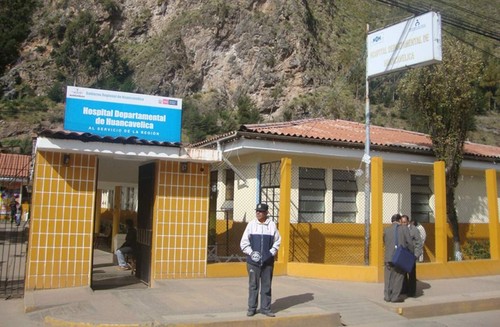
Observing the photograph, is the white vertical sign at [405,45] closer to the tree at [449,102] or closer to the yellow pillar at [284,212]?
the tree at [449,102]

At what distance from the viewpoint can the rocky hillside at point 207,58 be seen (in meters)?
60.1

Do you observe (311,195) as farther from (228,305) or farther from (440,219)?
(228,305)

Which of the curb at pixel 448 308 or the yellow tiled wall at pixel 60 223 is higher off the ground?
the yellow tiled wall at pixel 60 223

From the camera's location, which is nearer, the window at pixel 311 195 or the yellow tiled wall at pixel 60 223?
the yellow tiled wall at pixel 60 223

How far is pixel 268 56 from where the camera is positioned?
64.0m

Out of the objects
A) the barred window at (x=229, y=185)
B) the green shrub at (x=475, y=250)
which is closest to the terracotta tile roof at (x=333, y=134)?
the barred window at (x=229, y=185)

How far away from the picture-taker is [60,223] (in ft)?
27.7

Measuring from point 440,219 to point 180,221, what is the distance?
6.36 m

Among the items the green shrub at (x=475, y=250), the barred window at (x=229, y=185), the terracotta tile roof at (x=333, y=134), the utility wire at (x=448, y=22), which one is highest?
the utility wire at (x=448, y=22)

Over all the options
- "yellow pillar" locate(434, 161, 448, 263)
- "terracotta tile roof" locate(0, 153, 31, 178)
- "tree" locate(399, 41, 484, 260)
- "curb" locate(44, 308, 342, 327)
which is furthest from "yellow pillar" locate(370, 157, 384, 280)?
"terracotta tile roof" locate(0, 153, 31, 178)

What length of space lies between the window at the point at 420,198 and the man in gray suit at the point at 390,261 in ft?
21.3

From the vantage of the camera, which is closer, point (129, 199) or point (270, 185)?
point (270, 185)

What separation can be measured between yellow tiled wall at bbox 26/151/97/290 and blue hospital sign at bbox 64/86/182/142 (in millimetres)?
655

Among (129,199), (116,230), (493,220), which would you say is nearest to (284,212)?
(493,220)
